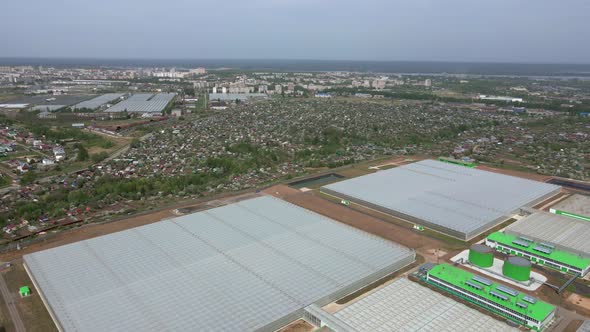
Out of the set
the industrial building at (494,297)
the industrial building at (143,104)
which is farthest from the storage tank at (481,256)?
the industrial building at (143,104)

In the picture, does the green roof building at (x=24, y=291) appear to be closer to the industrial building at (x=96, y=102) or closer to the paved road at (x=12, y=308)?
the paved road at (x=12, y=308)

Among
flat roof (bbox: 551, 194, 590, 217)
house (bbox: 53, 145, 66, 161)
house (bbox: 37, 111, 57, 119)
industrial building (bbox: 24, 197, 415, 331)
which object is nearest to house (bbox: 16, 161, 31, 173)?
house (bbox: 53, 145, 66, 161)

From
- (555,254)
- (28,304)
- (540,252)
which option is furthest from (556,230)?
(28,304)

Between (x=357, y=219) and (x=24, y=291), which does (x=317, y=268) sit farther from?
(x=24, y=291)

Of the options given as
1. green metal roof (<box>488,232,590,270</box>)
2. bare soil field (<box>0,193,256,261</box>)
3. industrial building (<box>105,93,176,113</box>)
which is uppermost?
industrial building (<box>105,93,176,113</box>)

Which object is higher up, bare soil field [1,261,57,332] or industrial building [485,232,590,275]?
industrial building [485,232,590,275]

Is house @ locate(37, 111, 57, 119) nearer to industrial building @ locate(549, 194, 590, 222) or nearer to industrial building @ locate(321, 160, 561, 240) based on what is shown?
industrial building @ locate(321, 160, 561, 240)

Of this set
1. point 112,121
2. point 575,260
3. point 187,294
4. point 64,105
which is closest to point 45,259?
point 187,294

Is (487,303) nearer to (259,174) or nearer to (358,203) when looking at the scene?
(358,203)
